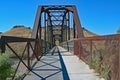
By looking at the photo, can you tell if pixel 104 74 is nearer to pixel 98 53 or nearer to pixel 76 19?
pixel 98 53

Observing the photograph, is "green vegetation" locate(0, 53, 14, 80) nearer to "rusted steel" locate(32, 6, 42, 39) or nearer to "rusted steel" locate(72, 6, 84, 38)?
"rusted steel" locate(32, 6, 42, 39)

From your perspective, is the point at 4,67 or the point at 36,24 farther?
the point at 36,24

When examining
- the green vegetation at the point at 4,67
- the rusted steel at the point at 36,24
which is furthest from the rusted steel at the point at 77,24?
the green vegetation at the point at 4,67

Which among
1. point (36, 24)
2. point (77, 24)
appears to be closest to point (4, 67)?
point (77, 24)

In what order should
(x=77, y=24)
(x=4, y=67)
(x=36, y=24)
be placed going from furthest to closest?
(x=36, y=24) < (x=77, y=24) < (x=4, y=67)

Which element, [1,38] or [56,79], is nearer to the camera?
[1,38]

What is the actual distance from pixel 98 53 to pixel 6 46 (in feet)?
8.18

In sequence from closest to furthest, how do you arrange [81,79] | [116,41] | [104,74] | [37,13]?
[116,41] < [104,74] < [81,79] < [37,13]

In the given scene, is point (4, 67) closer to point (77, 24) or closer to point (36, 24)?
point (77, 24)

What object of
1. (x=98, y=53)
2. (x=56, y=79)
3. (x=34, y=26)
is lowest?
(x=56, y=79)

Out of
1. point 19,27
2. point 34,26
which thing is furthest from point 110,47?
point 19,27

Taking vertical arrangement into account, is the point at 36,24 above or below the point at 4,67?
above

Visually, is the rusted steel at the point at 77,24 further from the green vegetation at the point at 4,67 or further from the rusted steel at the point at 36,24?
the green vegetation at the point at 4,67

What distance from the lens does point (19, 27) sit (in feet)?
319
